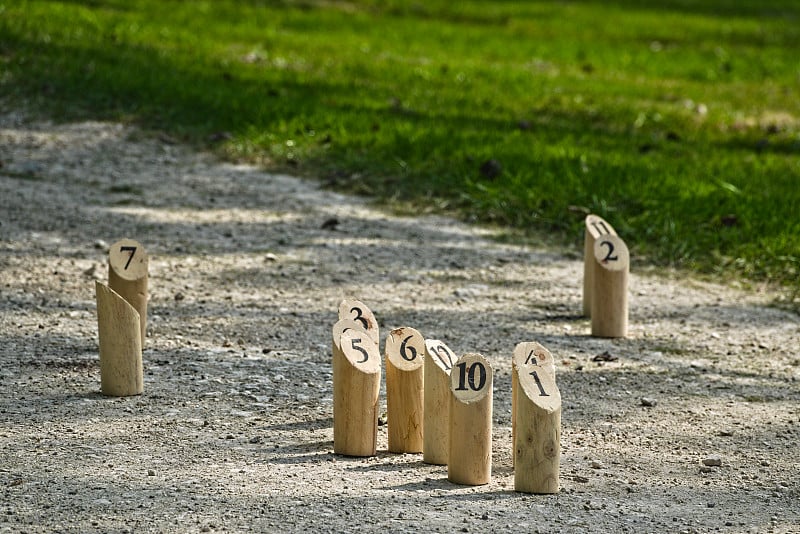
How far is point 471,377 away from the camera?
11.6ft

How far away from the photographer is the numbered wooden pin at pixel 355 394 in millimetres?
3779

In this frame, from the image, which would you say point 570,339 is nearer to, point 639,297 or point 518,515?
point 639,297

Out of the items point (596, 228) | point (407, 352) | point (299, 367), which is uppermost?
point (596, 228)

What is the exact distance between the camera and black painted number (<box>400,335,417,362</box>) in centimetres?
385

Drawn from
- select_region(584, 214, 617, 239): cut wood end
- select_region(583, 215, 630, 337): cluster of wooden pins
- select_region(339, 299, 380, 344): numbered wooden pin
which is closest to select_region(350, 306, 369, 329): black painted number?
select_region(339, 299, 380, 344): numbered wooden pin

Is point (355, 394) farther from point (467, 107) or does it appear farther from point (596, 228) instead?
point (467, 107)

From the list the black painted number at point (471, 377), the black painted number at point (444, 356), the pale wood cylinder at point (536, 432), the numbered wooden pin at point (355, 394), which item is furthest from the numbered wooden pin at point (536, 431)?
the numbered wooden pin at point (355, 394)

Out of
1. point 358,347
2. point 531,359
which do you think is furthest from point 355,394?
point 531,359

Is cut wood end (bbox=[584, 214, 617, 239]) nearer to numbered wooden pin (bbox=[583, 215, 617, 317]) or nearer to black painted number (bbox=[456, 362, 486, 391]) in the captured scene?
numbered wooden pin (bbox=[583, 215, 617, 317])

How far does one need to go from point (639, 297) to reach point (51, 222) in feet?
11.3

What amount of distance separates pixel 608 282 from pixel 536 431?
201 centimetres

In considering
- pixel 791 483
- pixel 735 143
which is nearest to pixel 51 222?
pixel 791 483

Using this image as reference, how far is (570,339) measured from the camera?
5461mm

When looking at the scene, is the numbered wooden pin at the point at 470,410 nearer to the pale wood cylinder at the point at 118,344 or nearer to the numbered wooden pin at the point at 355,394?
the numbered wooden pin at the point at 355,394
